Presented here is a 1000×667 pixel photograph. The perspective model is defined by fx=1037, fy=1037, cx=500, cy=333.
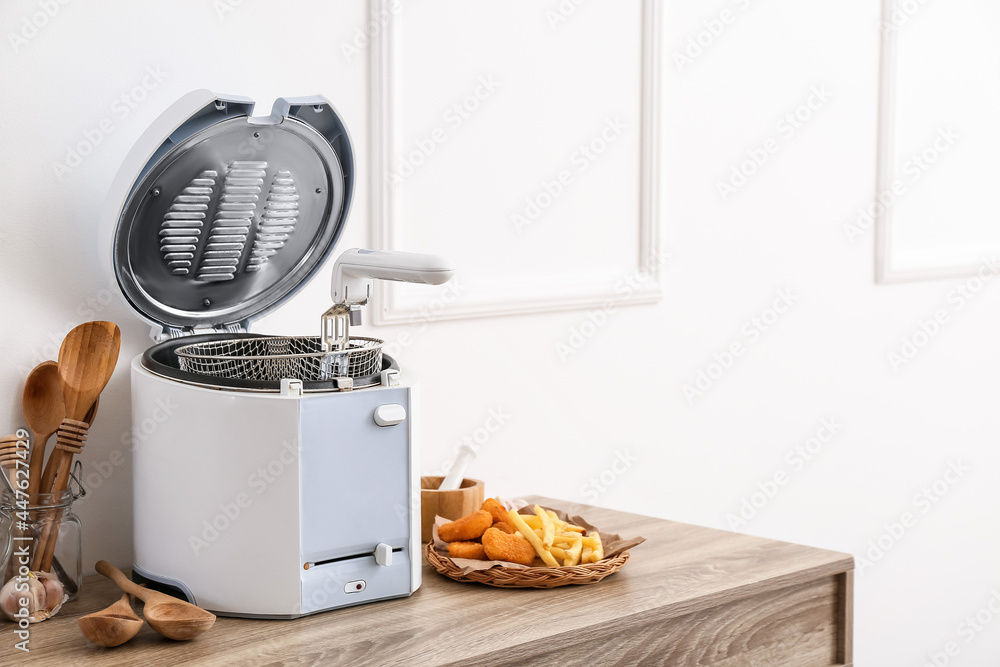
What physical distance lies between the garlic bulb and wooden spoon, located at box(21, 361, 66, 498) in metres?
0.13

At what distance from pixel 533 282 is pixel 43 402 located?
728 millimetres

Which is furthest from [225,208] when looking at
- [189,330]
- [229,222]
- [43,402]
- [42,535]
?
[42,535]

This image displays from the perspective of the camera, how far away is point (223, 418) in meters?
1.03

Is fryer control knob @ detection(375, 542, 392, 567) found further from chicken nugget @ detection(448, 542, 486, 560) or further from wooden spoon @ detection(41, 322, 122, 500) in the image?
wooden spoon @ detection(41, 322, 122, 500)

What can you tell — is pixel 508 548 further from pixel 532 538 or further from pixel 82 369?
pixel 82 369

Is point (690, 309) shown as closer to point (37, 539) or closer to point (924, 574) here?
point (924, 574)

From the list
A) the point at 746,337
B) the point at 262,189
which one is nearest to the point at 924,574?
the point at 746,337

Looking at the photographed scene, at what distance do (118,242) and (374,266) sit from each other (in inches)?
11.7

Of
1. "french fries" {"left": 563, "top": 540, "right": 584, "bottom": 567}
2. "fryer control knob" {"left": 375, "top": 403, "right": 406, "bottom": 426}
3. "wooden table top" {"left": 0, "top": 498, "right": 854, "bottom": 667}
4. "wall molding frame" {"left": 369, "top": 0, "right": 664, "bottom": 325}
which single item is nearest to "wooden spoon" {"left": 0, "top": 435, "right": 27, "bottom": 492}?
"wooden table top" {"left": 0, "top": 498, "right": 854, "bottom": 667}

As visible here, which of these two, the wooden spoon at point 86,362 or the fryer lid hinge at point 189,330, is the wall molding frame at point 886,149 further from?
the wooden spoon at point 86,362

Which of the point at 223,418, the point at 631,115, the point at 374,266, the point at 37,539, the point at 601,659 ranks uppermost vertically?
the point at 631,115

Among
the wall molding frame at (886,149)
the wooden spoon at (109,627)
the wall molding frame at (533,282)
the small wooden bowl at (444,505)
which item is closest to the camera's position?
the wooden spoon at (109,627)

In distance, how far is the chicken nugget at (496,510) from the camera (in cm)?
123

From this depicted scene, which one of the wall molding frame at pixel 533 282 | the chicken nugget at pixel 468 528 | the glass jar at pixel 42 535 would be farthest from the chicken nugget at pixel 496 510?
the glass jar at pixel 42 535
